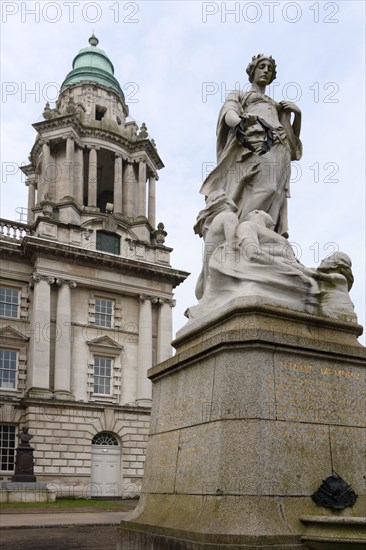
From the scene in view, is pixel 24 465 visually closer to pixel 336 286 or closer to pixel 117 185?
pixel 117 185

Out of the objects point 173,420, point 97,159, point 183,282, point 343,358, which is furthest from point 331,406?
point 97,159

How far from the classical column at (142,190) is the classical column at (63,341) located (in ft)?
38.3

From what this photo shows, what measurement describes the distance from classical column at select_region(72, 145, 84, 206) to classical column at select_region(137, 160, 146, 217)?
17.0 ft

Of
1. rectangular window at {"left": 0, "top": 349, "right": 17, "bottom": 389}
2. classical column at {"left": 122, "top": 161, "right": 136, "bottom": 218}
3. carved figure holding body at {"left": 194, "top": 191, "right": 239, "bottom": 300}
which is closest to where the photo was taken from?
carved figure holding body at {"left": 194, "top": 191, "right": 239, "bottom": 300}

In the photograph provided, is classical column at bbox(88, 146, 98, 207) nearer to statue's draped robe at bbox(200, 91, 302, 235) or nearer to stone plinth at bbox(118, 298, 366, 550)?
statue's draped robe at bbox(200, 91, 302, 235)

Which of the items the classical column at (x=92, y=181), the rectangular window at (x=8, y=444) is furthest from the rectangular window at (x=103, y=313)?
the rectangular window at (x=8, y=444)

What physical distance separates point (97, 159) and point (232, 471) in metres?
49.1

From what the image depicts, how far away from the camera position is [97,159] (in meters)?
52.8

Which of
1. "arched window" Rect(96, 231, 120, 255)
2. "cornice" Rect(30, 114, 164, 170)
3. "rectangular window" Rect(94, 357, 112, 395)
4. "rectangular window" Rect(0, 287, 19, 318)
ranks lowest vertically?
"rectangular window" Rect(94, 357, 112, 395)

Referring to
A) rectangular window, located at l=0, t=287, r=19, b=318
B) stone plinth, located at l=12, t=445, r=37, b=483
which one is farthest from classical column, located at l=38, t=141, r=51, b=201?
stone plinth, located at l=12, t=445, r=37, b=483

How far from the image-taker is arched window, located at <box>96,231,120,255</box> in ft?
153

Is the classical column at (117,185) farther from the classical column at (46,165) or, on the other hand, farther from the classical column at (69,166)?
the classical column at (46,165)

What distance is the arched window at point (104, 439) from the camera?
41.5m

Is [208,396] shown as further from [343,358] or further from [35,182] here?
[35,182]
